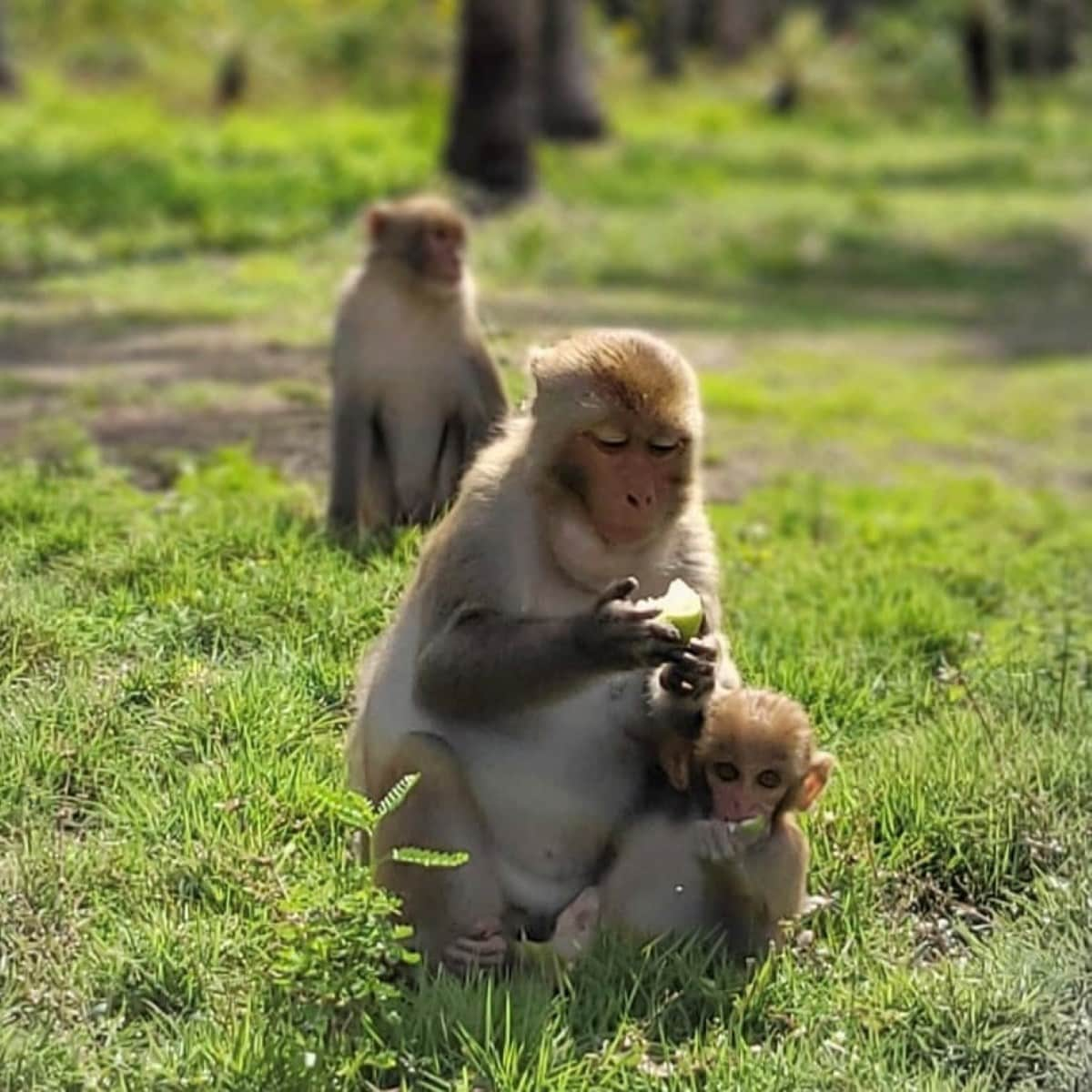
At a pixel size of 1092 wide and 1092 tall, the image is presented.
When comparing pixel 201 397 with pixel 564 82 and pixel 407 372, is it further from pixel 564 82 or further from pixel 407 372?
pixel 564 82

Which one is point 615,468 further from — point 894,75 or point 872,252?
point 894,75

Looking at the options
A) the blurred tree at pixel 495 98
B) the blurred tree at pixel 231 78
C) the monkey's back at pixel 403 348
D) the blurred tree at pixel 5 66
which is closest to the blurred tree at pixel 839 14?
the blurred tree at pixel 231 78

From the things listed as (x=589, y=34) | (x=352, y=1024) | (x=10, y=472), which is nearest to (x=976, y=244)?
(x=589, y=34)

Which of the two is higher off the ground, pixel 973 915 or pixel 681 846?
pixel 681 846

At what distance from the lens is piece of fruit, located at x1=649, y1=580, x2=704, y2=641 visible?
13.4 ft

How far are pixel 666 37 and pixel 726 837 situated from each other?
3426 centimetres

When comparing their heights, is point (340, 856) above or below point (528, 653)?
below

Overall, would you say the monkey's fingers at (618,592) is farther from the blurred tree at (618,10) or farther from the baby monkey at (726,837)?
the blurred tree at (618,10)

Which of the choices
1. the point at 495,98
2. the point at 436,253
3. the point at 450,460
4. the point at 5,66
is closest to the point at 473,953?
the point at 450,460

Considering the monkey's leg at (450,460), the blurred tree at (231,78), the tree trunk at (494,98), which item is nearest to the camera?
the monkey's leg at (450,460)

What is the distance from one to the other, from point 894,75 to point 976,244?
15.8m

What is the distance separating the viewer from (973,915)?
4.82 metres

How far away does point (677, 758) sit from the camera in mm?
4297

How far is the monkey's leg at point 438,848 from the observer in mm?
4141
